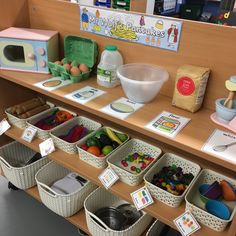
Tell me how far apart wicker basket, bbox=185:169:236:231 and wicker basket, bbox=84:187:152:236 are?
26cm

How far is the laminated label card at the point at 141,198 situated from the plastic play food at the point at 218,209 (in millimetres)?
216

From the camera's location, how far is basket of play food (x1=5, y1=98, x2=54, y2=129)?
1450mm

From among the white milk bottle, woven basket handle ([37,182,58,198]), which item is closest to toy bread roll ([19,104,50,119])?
woven basket handle ([37,182,58,198])

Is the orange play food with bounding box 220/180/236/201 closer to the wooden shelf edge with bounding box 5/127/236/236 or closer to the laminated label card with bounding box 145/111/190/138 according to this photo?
the wooden shelf edge with bounding box 5/127/236/236

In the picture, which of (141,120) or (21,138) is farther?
(21,138)

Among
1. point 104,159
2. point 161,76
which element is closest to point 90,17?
point 161,76

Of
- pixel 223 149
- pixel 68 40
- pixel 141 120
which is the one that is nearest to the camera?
pixel 223 149

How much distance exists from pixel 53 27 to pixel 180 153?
91 centimetres

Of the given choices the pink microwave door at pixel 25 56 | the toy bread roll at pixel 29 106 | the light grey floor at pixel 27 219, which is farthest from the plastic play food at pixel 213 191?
the toy bread roll at pixel 29 106

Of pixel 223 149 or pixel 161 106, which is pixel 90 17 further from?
pixel 223 149

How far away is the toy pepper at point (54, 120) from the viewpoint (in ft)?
4.74

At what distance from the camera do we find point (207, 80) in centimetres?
101

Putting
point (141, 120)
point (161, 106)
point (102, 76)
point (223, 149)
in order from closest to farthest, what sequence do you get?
point (223, 149) → point (141, 120) → point (161, 106) → point (102, 76)

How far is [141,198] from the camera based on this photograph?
1.02 meters
